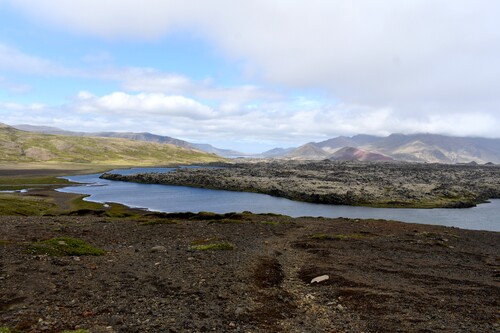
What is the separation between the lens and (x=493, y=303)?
762 inches

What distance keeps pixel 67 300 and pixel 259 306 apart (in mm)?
9136

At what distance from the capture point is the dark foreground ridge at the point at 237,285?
51.3 ft

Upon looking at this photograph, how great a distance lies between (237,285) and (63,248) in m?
13.7

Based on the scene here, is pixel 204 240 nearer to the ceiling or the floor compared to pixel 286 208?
nearer to the ceiling

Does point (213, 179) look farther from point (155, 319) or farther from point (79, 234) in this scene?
point (155, 319)

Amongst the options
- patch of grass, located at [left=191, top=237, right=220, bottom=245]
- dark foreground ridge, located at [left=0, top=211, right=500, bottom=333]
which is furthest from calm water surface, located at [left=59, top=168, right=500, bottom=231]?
patch of grass, located at [left=191, top=237, right=220, bottom=245]

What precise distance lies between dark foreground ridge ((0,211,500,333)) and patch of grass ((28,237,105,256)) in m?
0.10

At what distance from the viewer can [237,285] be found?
70.2 ft

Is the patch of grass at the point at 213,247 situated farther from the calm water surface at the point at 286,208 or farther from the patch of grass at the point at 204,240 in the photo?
the calm water surface at the point at 286,208

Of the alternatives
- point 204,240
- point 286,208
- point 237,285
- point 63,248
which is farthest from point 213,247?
point 286,208

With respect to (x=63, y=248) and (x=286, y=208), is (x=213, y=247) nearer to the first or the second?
(x=63, y=248)

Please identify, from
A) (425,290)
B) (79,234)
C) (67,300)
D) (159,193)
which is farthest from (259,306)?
(159,193)

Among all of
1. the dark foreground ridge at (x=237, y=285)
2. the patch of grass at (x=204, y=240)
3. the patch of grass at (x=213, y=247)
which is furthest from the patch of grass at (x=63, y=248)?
the patch of grass at (x=204, y=240)

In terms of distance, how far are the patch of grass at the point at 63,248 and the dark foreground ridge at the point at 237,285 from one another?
0.10 meters
